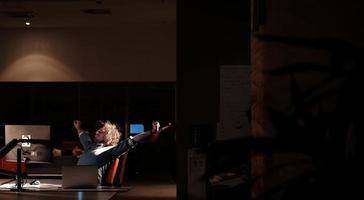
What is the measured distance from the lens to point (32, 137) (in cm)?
778

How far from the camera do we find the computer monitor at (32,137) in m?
7.75

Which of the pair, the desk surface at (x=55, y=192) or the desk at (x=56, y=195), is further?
the desk surface at (x=55, y=192)

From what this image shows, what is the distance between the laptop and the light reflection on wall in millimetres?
3439

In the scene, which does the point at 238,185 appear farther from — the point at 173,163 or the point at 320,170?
the point at 173,163

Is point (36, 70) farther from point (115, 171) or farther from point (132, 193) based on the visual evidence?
point (115, 171)

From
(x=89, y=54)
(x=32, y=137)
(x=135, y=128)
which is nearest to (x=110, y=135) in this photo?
(x=32, y=137)

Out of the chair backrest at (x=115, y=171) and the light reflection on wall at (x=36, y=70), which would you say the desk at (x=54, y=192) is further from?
the light reflection on wall at (x=36, y=70)

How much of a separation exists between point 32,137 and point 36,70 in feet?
10.5

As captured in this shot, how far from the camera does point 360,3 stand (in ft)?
7.98

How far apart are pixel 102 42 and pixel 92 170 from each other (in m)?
3.61

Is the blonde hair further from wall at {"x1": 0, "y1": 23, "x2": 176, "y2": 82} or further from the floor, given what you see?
wall at {"x1": 0, "y1": 23, "x2": 176, "y2": 82}

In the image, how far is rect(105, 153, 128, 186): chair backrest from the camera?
313 inches

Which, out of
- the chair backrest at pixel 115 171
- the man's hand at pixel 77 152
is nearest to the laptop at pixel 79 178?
the chair backrest at pixel 115 171

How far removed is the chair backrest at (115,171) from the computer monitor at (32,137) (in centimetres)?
80
